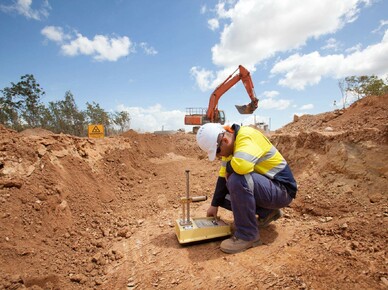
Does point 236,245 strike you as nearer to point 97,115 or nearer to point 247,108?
point 247,108

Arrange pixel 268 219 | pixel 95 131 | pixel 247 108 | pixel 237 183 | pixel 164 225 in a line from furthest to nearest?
pixel 247 108 < pixel 95 131 < pixel 164 225 < pixel 268 219 < pixel 237 183

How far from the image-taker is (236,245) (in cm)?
237

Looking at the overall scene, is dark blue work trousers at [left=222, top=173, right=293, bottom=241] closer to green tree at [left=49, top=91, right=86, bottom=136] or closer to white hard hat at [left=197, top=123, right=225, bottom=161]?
white hard hat at [left=197, top=123, right=225, bottom=161]

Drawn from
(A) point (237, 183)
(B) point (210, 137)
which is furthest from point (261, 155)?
(B) point (210, 137)

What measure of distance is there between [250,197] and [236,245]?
0.51 m

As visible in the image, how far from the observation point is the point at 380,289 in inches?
65.3

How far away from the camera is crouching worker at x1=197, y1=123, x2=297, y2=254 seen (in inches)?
90.2

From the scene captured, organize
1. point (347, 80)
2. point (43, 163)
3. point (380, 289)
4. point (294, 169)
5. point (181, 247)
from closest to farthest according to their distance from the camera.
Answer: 1. point (380, 289)
2. point (181, 247)
3. point (43, 163)
4. point (294, 169)
5. point (347, 80)

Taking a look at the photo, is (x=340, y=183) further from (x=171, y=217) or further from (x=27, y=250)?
(x=27, y=250)

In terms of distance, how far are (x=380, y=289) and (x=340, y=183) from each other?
2.34 meters

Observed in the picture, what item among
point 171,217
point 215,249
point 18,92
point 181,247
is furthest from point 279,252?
point 18,92

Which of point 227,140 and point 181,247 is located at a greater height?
point 227,140

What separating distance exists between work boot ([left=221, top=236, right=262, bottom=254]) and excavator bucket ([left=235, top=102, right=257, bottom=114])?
27.4ft

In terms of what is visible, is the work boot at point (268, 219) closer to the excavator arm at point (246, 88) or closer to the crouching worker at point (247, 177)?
the crouching worker at point (247, 177)
